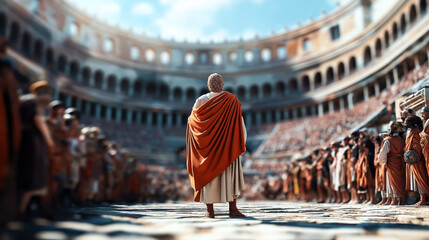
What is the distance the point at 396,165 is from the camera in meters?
8.19

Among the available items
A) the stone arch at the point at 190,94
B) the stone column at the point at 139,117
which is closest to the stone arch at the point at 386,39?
the stone arch at the point at 190,94

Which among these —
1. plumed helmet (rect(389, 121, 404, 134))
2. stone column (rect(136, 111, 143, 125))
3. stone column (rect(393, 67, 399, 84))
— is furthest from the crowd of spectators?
plumed helmet (rect(389, 121, 404, 134))

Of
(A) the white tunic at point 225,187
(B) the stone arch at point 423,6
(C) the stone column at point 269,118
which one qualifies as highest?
(B) the stone arch at point 423,6

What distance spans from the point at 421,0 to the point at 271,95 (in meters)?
21.4

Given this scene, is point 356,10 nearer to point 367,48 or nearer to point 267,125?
point 367,48

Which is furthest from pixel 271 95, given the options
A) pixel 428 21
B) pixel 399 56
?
pixel 428 21

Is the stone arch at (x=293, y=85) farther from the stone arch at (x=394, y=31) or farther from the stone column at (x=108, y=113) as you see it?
the stone column at (x=108, y=113)

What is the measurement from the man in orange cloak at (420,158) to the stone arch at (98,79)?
41.2 m

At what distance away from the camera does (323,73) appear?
42.7 metres

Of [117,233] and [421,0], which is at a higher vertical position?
[421,0]

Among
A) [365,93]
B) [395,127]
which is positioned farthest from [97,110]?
[395,127]

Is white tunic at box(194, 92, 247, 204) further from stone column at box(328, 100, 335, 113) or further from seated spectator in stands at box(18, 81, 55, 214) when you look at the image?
stone column at box(328, 100, 335, 113)

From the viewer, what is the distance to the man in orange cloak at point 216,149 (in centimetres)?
507

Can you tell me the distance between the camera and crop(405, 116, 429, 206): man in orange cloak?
7152 millimetres
